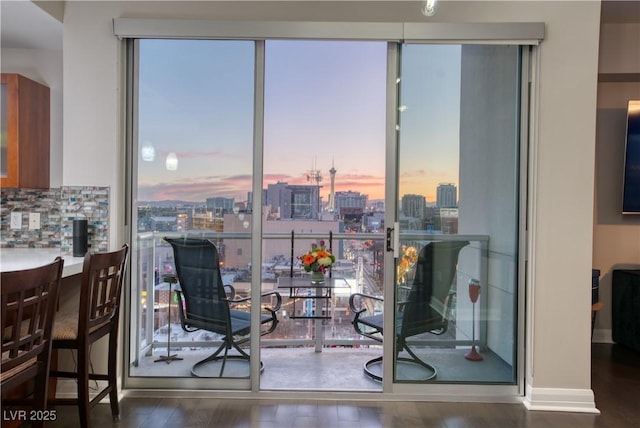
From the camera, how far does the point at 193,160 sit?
2650 mm

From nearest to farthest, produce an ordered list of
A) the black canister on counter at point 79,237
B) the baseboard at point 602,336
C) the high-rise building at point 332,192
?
the black canister on counter at point 79,237, the baseboard at point 602,336, the high-rise building at point 332,192

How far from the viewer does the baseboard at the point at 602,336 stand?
3.77 metres

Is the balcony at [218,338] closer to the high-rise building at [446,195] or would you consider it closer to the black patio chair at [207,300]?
the black patio chair at [207,300]

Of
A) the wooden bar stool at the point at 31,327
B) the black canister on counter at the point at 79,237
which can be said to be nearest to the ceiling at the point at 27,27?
the black canister on counter at the point at 79,237

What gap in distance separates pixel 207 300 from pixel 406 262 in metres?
1.38

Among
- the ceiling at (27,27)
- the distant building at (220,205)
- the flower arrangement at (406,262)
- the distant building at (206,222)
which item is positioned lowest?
the flower arrangement at (406,262)

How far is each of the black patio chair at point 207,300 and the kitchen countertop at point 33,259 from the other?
0.57m

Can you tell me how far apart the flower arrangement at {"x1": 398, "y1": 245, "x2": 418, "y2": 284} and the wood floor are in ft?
2.69

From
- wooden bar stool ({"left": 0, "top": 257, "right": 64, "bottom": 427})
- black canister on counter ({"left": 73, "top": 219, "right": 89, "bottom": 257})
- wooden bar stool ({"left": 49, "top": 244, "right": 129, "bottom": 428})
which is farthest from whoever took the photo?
black canister on counter ({"left": 73, "top": 219, "right": 89, "bottom": 257})

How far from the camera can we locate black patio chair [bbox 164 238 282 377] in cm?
268

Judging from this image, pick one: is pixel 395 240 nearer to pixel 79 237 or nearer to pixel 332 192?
pixel 332 192

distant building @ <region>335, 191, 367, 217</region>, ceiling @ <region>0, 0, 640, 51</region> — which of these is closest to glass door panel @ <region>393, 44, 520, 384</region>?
ceiling @ <region>0, 0, 640, 51</region>

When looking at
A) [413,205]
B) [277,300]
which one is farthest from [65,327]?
[413,205]

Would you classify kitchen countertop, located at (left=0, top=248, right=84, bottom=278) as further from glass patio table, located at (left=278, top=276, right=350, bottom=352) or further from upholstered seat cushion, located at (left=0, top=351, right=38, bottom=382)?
glass patio table, located at (left=278, top=276, right=350, bottom=352)
